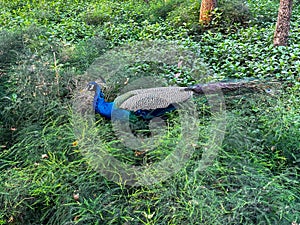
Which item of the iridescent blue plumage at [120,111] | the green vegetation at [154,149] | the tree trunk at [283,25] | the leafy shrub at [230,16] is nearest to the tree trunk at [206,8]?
the leafy shrub at [230,16]

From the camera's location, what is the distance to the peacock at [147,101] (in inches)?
128

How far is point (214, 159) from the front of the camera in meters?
2.61

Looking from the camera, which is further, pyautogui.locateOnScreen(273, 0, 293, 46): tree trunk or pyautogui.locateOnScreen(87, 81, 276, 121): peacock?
pyautogui.locateOnScreen(273, 0, 293, 46): tree trunk

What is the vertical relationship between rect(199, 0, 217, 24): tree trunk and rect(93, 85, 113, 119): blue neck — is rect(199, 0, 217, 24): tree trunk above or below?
below

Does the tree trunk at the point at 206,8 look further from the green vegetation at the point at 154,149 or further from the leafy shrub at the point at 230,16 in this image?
the green vegetation at the point at 154,149

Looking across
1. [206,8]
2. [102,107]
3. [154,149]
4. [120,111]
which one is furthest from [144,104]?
[206,8]

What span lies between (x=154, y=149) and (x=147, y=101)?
2.05ft

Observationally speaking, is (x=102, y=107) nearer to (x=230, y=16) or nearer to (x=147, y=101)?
(x=147, y=101)

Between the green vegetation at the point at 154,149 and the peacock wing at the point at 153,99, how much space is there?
0.18m

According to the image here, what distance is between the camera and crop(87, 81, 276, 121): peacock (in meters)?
3.25

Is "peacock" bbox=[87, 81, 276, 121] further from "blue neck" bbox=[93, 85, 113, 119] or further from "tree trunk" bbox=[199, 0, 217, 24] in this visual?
"tree trunk" bbox=[199, 0, 217, 24]

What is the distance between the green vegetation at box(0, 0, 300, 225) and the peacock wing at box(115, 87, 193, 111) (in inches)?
7.0

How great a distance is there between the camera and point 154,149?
277 cm

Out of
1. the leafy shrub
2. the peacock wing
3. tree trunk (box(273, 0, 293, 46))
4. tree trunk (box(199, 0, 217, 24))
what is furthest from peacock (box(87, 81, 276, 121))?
tree trunk (box(199, 0, 217, 24))
